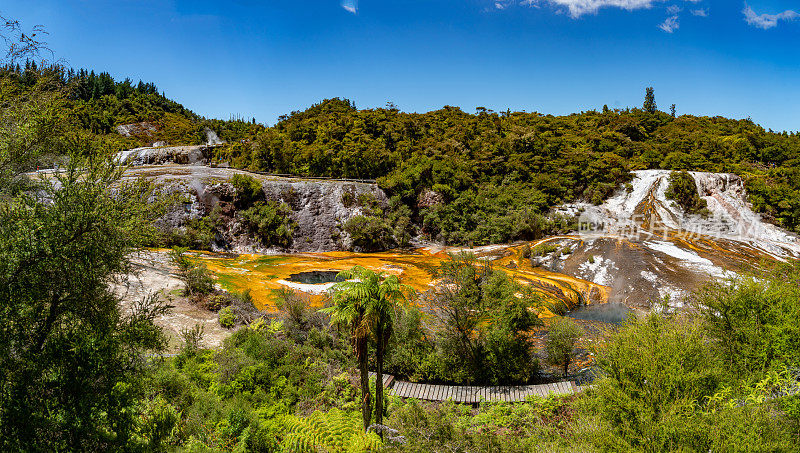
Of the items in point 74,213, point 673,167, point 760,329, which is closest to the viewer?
point 74,213

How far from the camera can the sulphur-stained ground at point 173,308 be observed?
510 inches

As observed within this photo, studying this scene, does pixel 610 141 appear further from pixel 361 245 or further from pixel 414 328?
pixel 414 328

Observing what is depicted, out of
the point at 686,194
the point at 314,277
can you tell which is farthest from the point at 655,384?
the point at 686,194

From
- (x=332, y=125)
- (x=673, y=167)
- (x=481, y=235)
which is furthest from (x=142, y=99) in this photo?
(x=673, y=167)

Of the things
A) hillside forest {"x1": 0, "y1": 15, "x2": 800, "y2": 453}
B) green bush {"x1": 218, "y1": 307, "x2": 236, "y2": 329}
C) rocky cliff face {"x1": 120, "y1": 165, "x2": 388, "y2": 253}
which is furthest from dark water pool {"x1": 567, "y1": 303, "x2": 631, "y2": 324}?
rocky cliff face {"x1": 120, "y1": 165, "x2": 388, "y2": 253}

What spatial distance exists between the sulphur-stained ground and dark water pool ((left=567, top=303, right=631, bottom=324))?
1682cm

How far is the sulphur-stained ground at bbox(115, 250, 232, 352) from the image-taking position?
510 inches

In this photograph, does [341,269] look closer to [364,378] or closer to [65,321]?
[364,378]

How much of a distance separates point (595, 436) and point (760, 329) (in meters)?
6.77

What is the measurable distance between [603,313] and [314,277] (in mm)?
16408

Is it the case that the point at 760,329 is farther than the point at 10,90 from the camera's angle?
Yes

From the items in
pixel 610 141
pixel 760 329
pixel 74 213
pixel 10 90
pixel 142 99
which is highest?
pixel 142 99

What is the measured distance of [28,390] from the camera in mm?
4938

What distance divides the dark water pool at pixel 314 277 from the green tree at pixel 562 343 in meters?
11.7
